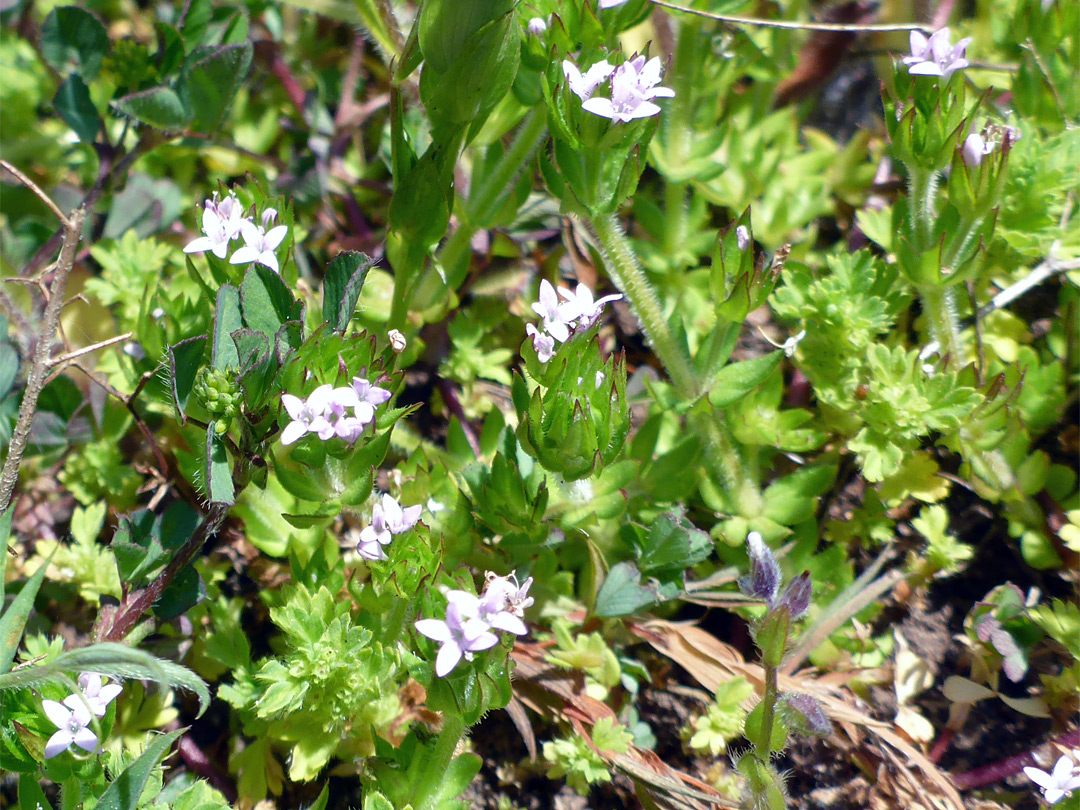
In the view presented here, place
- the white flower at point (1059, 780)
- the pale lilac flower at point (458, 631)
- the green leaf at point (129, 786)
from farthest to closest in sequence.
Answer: the white flower at point (1059, 780) → the green leaf at point (129, 786) → the pale lilac flower at point (458, 631)

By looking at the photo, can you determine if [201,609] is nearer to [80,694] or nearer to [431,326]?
[80,694]

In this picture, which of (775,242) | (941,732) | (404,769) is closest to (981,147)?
(775,242)

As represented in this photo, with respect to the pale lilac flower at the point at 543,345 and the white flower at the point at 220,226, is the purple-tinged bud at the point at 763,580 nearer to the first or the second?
the pale lilac flower at the point at 543,345

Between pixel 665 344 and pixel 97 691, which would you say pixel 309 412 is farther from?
pixel 665 344

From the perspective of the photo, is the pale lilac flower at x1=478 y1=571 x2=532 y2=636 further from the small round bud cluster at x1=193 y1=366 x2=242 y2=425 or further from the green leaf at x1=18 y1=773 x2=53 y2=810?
the green leaf at x1=18 y1=773 x2=53 y2=810

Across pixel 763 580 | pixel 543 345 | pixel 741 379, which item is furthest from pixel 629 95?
pixel 763 580

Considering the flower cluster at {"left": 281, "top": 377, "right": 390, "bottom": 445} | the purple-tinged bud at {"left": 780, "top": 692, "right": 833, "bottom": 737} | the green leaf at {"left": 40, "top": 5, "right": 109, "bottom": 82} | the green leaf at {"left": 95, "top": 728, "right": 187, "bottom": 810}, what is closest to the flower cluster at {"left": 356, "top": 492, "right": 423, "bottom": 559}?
the flower cluster at {"left": 281, "top": 377, "right": 390, "bottom": 445}

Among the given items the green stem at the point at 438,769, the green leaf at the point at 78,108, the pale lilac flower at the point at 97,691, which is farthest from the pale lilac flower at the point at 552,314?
the green leaf at the point at 78,108
